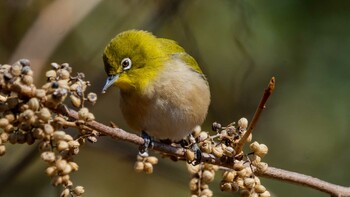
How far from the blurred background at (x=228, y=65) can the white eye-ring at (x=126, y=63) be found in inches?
38.3

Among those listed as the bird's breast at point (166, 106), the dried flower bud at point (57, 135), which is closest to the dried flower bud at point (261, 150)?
the dried flower bud at point (57, 135)

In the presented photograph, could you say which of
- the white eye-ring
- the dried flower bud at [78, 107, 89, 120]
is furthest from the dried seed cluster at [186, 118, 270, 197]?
the white eye-ring

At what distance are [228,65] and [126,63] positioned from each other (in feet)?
7.81

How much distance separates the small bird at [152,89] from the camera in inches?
172

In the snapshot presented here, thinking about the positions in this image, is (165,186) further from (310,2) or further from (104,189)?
(310,2)

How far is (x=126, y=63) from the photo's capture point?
443 centimetres

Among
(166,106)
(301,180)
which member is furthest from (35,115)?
(166,106)

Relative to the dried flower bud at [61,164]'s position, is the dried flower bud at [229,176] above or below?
above

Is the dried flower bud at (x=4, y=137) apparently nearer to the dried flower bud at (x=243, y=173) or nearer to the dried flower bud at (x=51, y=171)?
the dried flower bud at (x=51, y=171)

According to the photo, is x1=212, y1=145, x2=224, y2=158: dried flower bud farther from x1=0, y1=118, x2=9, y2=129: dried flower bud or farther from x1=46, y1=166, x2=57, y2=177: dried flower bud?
x1=0, y1=118, x2=9, y2=129: dried flower bud

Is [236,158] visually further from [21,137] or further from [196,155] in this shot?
[21,137]

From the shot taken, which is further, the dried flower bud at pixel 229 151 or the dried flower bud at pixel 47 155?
the dried flower bud at pixel 229 151

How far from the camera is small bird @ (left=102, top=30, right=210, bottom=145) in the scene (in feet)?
14.3

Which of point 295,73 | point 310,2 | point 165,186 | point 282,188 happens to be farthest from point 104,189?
point 310,2
